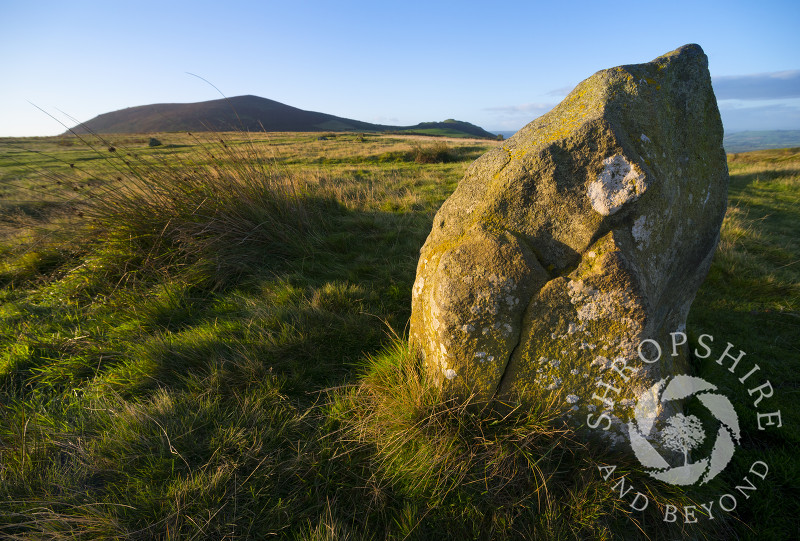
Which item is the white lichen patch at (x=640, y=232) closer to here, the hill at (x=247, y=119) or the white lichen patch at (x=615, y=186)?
the white lichen patch at (x=615, y=186)

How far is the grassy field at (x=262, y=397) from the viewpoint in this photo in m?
1.82

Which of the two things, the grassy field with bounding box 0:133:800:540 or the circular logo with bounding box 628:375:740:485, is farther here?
the circular logo with bounding box 628:375:740:485

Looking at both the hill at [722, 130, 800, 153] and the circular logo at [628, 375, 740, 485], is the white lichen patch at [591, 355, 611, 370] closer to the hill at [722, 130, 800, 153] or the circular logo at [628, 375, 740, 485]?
the circular logo at [628, 375, 740, 485]

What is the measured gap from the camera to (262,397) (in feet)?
8.17

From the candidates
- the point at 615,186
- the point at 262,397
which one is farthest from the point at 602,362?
the point at 262,397

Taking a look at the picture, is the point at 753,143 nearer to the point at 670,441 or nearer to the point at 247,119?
the point at 247,119

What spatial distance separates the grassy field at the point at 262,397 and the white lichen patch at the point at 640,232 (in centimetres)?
115

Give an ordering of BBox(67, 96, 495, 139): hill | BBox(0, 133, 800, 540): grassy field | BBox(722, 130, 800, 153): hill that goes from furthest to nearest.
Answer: BBox(67, 96, 495, 139): hill, BBox(722, 130, 800, 153): hill, BBox(0, 133, 800, 540): grassy field

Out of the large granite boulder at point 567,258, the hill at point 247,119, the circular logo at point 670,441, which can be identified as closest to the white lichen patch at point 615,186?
the large granite boulder at point 567,258

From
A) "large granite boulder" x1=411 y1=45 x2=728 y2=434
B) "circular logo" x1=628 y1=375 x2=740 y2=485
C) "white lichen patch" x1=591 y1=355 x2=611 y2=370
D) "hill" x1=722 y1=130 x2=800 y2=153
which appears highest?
"hill" x1=722 y1=130 x2=800 y2=153

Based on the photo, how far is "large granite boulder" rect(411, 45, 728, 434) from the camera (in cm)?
200

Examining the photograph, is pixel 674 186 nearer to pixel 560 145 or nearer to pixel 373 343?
pixel 560 145

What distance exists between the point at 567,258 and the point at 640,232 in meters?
0.46

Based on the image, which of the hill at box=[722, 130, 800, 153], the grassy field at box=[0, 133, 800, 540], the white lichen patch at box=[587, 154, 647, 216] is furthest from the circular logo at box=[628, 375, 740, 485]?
the hill at box=[722, 130, 800, 153]
